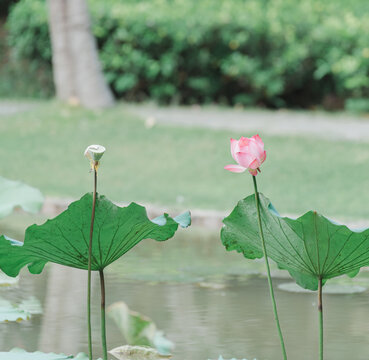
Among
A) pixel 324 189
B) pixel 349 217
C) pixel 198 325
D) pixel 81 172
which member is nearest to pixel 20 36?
pixel 81 172

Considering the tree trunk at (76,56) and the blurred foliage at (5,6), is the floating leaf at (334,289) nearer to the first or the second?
the tree trunk at (76,56)

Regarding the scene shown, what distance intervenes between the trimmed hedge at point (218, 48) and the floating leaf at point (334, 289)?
956cm

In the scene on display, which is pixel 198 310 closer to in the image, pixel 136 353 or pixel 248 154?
pixel 136 353

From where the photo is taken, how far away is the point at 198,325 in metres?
4.44

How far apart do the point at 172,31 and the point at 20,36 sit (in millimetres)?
2765

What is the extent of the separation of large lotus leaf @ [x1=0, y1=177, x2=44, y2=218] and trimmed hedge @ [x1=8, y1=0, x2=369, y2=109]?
11448mm

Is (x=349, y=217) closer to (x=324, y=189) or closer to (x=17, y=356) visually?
(x=324, y=189)

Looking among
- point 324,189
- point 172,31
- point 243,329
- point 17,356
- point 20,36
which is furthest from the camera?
point 20,36

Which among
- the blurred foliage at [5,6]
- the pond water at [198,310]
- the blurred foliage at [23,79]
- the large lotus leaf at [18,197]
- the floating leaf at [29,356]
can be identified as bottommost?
the floating leaf at [29,356]

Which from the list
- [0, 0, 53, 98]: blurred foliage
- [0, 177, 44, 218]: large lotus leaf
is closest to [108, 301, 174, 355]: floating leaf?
[0, 177, 44, 218]: large lotus leaf

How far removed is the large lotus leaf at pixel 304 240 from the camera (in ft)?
8.99

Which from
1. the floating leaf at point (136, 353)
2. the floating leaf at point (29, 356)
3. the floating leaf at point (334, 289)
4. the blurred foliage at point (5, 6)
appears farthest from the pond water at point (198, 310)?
the blurred foliage at point (5, 6)

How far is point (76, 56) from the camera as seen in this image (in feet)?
46.1

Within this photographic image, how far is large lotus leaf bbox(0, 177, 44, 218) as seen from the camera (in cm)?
334
